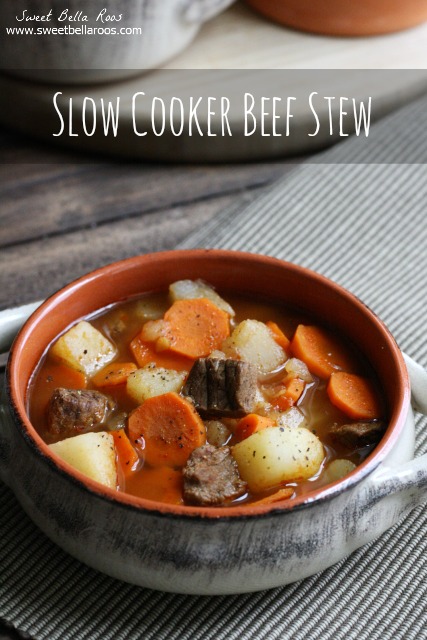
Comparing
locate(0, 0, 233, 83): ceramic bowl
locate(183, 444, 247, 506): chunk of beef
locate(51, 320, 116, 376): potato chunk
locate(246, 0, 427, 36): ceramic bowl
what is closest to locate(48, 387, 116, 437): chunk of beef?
locate(51, 320, 116, 376): potato chunk

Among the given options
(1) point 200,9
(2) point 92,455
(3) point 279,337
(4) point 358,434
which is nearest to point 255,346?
(3) point 279,337

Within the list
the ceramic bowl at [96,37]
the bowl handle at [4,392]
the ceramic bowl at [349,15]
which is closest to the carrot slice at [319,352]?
the bowl handle at [4,392]

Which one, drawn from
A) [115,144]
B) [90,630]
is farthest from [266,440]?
[115,144]

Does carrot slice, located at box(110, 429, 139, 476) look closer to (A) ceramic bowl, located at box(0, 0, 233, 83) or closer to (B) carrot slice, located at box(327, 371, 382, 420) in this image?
(B) carrot slice, located at box(327, 371, 382, 420)

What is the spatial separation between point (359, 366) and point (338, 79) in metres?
1.65

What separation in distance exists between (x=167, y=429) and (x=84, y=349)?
12.5 inches

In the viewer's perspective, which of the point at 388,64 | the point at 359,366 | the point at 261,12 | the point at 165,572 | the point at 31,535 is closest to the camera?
the point at 165,572

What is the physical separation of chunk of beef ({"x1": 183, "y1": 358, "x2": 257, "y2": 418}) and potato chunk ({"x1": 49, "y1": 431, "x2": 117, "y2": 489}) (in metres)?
0.21

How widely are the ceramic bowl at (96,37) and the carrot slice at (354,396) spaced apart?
4.99 ft

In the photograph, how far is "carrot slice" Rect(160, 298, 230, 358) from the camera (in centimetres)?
194

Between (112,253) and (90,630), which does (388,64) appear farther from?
(90,630)

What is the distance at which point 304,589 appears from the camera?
5.47ft

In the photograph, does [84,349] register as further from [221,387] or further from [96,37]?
[96,37]

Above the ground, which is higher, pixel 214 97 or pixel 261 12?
pixel 261 12
